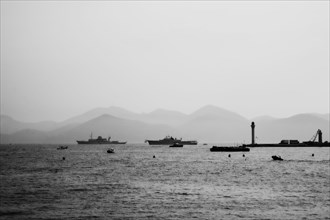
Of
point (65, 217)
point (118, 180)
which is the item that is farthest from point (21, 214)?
point (118, 180)

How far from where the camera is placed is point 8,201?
45281 millimetres

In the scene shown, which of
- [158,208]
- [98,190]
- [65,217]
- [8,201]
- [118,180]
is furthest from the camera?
[118,180]

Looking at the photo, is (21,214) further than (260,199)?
No

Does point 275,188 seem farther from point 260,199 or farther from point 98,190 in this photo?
point 98,190

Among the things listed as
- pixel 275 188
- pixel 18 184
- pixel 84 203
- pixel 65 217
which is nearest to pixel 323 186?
pixel 275 188

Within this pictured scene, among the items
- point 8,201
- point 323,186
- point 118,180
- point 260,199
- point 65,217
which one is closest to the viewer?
point 65,217

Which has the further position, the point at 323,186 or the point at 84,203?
the point at 323,186

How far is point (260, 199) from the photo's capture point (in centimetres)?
4828

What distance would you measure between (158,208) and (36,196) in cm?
1642


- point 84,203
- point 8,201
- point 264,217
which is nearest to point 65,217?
point 84,203

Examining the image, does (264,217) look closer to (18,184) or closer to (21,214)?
(21,214)

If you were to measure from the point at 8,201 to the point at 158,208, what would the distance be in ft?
55.5

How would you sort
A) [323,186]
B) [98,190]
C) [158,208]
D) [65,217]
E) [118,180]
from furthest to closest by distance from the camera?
[118,180] < [323,186] < [98,190] < [158,208] < [65,217]

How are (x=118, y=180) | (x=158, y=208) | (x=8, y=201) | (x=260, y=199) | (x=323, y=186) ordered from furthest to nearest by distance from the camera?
(x=118, y=180), (x=323, y=186), (x=260, y=199), (x=8, y=201), (x=158, y=208)
